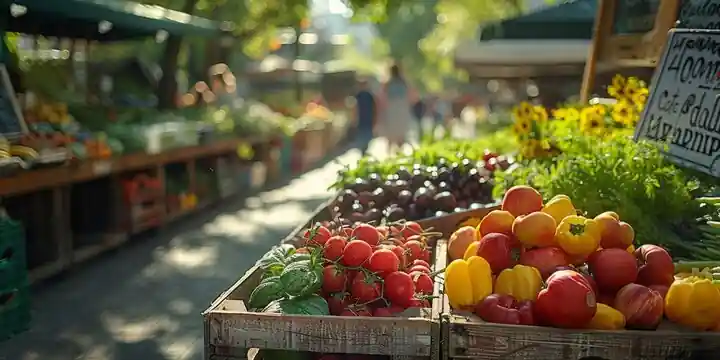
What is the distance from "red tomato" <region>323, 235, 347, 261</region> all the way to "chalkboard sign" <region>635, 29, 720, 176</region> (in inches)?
72.1

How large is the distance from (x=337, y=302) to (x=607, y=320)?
0.99 m

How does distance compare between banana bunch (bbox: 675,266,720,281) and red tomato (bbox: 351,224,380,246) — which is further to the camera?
red tomato (bbox: 351,224,380,246)

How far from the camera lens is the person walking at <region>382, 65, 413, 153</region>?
14.3 m

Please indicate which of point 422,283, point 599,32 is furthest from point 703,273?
point 599,32

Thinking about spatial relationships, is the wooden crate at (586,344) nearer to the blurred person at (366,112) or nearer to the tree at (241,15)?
the tree at (241,15)

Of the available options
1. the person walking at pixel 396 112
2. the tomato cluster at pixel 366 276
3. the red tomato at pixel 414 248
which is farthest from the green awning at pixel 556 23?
the tomato cluster at pixel 366 276

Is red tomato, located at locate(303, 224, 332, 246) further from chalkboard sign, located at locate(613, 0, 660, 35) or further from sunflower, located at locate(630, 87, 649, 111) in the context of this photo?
chalkboard sign, located at locate(613, 0, 660, 35)

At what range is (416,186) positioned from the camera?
16.3 ft

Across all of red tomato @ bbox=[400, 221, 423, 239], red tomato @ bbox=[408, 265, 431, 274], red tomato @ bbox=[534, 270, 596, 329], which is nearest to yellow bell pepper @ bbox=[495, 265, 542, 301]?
red tomato @ bbox=[534, 270, 596, 329]

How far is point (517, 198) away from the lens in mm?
3309

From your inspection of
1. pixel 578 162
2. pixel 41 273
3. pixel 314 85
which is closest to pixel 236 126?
pixel 41 273

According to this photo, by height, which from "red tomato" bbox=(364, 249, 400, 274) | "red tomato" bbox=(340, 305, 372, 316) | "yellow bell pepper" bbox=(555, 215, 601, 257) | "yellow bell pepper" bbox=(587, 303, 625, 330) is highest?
"yellow bell pepper" bbox=(555, 215, 601, 257)

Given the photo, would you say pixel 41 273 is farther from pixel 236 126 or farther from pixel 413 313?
pixel 236 126

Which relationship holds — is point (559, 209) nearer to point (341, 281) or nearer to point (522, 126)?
point (341, 281)
